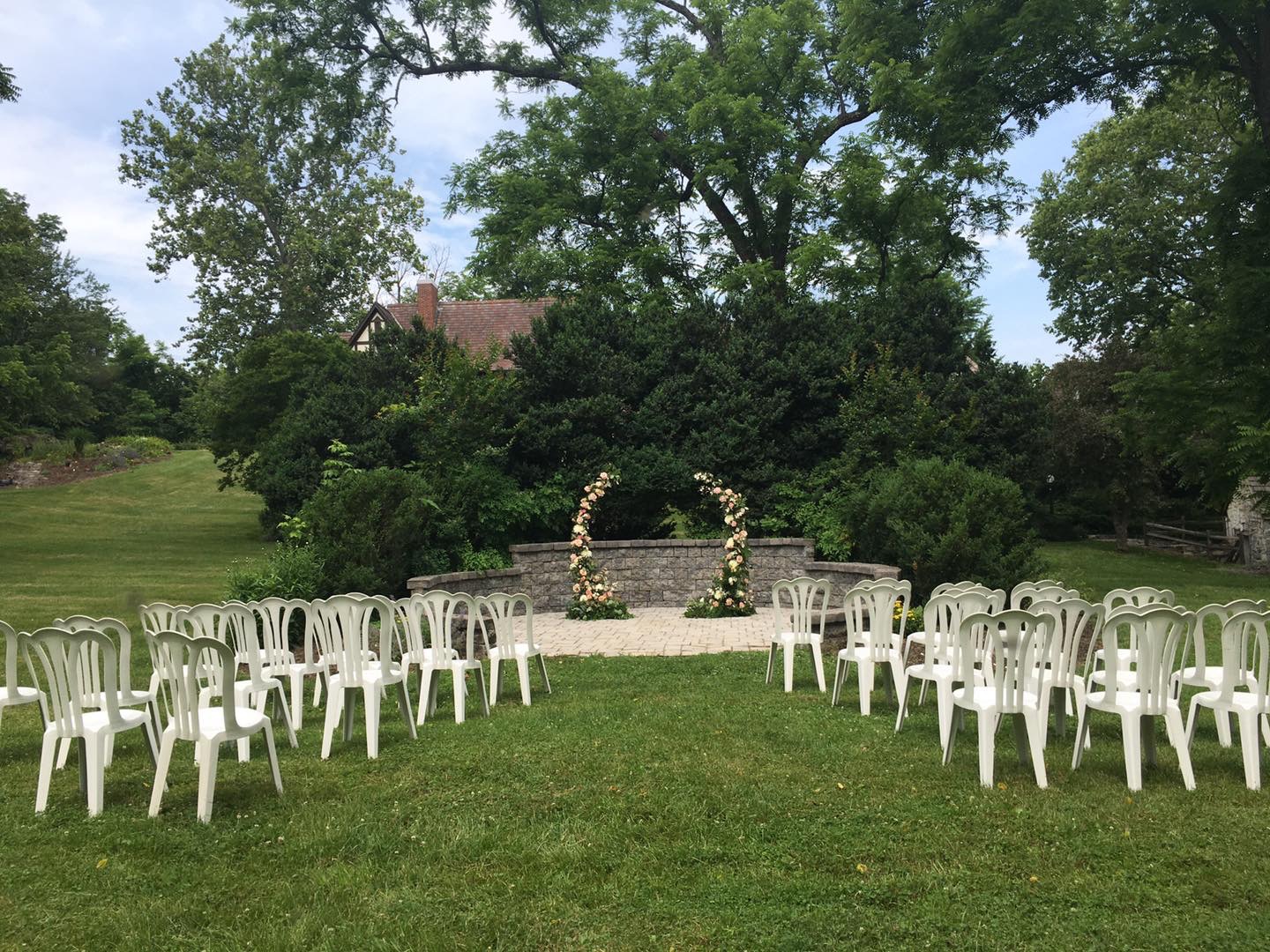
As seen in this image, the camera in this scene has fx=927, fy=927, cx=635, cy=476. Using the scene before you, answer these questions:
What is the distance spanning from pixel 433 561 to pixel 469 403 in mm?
3130

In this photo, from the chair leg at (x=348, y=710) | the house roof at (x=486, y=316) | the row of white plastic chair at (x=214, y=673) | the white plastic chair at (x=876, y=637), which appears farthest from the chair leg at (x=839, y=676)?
the house roof at (x=486, y=316)

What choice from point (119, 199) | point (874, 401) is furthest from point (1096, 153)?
point (119, 199)

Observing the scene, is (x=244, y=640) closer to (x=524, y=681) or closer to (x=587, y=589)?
(x=524, y=681)

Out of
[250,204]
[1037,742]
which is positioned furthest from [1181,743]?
[250,204]

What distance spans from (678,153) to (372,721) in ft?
58.4

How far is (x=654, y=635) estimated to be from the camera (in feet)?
38.8

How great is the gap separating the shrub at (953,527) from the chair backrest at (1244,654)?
6495mm

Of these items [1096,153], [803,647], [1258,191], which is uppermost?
[1096,153]

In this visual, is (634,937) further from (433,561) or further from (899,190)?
(899,190)

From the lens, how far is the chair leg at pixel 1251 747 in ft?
16.6

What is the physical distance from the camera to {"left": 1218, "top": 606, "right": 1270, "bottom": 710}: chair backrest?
4.98 meters

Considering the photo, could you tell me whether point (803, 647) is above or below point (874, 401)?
below

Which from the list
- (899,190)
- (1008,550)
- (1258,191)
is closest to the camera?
(1008,550)

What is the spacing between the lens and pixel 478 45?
890 inches
